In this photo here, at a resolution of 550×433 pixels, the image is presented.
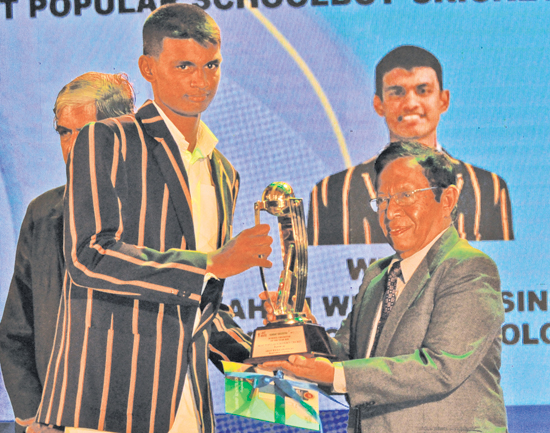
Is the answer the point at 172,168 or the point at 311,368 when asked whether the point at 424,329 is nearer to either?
the point at 311,368

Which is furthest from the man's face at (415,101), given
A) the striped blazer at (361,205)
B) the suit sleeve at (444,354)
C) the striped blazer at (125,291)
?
the striped blazer at (125,291)

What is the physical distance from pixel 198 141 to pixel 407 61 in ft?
4.63

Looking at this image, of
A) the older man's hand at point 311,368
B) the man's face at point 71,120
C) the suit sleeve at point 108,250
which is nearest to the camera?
the suit sleeve at point 108,250

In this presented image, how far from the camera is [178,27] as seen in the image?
92.8 inches

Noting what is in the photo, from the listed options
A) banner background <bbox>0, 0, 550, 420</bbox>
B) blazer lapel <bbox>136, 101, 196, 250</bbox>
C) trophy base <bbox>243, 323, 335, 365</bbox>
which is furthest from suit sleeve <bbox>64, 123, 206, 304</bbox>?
banner background <bbox>0, 0, 550, 420</bbox>

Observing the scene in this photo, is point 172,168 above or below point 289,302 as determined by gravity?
above

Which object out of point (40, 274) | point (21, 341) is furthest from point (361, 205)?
point (21, 341)

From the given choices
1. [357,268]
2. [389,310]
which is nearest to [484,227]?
[357,268]

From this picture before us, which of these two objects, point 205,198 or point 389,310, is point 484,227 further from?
point 205,198

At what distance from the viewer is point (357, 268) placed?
3.40m

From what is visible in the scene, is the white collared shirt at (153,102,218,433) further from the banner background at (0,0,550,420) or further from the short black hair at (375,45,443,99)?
the short black hair at (375,45,443,99)

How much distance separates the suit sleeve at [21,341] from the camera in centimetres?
279

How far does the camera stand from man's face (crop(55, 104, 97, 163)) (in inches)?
119

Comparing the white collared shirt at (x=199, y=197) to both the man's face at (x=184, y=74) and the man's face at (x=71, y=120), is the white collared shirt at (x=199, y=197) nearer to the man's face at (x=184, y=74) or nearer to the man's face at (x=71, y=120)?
the man's face at (x=184, y=74)
